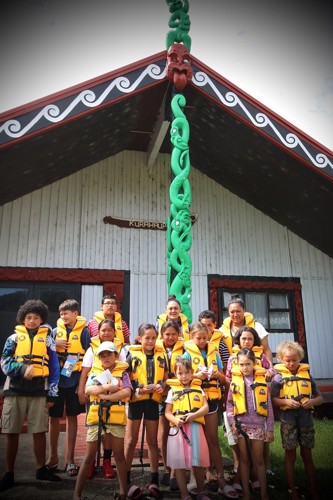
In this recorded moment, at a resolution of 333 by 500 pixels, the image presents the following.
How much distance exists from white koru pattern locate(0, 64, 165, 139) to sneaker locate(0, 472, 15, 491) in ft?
15.1

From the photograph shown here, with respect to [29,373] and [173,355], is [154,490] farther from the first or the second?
[29,373]

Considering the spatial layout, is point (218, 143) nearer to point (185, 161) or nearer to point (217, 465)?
point (185, 161)

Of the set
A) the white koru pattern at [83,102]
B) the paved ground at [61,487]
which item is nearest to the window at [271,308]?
the white koru pattern at [83,102]

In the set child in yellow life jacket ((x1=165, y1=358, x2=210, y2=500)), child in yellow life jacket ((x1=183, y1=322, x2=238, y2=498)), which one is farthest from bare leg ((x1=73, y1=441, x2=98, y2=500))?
child in yellow life jacket ((x1=183, y1=322, x2=238, y2=498))

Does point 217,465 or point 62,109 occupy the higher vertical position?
point 62,109

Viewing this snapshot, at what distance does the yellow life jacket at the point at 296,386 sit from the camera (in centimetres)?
399

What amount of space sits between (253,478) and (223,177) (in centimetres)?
721

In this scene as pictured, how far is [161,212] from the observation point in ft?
32.0

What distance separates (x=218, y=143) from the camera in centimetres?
884

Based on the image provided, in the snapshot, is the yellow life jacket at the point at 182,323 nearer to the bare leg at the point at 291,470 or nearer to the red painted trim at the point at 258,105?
the bare leg at the point at 291,470

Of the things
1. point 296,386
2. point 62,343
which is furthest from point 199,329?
point 62,343

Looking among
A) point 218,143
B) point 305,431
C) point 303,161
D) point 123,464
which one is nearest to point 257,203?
point 218,143

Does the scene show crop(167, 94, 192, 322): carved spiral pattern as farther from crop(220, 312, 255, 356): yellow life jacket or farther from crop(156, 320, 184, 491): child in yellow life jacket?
crop(156, 320, 184, 491): child in yellow life jacket

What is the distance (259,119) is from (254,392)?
16.7 feet
